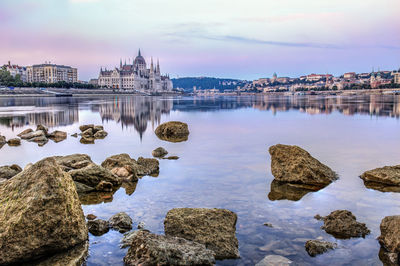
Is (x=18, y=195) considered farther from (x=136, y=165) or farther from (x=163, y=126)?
(x=163, y=126)

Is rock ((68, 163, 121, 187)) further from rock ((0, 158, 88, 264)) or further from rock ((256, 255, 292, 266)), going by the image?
rock ((256, 255, 292, 266))

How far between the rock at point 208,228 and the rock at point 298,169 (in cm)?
349

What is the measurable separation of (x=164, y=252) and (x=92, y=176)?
4.81m

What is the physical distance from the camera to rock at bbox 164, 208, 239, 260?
5.45m

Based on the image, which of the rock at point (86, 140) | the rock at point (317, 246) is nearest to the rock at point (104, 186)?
Answer: the rock at point (317, 246)

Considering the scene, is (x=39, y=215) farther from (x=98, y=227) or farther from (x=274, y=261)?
(x=274, y=261)

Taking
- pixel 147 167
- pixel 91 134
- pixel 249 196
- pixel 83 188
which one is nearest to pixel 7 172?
pixel 83 188

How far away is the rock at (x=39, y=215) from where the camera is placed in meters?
4.90

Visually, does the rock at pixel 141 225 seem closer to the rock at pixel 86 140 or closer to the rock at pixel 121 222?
the rock at pixel 121 222

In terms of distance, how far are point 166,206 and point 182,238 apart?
2014 mm

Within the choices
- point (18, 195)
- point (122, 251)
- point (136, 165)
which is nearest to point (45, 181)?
point (18, 195)

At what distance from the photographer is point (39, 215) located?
16.6 ft

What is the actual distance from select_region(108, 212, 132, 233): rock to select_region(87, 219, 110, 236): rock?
116 mm

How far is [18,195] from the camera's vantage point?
17.4ft
